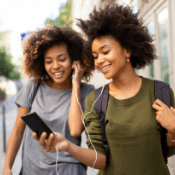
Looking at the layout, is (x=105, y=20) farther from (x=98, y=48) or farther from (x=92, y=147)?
(x=92, y=147)

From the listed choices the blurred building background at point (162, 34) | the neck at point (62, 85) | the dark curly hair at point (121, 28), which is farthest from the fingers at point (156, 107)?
the blurred building background at point (162, 34)

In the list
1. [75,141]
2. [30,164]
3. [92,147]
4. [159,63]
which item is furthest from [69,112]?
[159,63]

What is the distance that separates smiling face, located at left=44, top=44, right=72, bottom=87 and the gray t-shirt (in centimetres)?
16

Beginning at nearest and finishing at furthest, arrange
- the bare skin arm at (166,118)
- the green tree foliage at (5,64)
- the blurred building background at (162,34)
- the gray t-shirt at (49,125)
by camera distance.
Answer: the bare skin arm at (166,118) → the gray t-shirt at (49,125) → the blurred building background at (162,34) → the green tree foliage at (5,64)

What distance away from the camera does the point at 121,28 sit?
4.74 ft

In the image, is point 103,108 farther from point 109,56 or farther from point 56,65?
point 56,65

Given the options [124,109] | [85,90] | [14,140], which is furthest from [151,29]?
[14,140]

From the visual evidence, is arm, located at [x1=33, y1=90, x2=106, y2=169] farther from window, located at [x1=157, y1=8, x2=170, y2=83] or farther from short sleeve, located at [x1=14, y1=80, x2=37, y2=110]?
window, located at [x1=157, y1=8, x2=170, y2=83]

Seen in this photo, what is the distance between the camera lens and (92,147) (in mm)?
1451

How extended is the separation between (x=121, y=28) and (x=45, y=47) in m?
0.81

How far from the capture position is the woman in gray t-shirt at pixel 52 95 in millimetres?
1730

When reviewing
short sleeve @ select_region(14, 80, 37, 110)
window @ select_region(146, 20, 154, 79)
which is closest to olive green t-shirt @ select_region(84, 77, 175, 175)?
short sleeve @ select_region(14, 80, 37, 110)

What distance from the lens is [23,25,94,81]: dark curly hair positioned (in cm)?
194

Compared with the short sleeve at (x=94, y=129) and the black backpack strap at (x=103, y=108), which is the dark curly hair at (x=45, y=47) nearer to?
the black backpack strap at (x=103, y=108)
